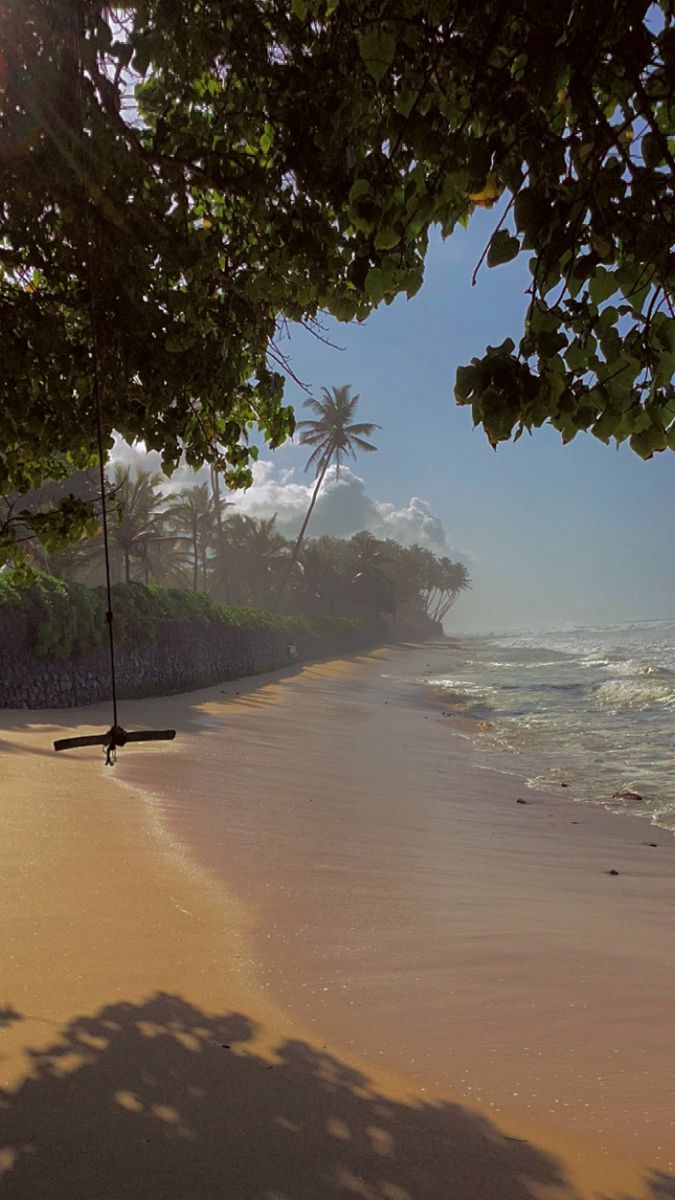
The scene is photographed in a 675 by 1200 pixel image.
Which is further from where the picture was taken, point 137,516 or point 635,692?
point 137,516

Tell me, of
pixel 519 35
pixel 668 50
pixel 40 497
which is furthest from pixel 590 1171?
pixel 40 497

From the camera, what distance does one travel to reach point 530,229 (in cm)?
171

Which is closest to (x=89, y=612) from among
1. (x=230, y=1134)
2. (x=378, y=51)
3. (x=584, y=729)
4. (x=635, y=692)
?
(x=584, y=729)

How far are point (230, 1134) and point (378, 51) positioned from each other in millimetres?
2834

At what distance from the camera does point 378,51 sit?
176 cm

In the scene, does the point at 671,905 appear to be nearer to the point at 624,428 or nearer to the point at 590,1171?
the point at 590,1171

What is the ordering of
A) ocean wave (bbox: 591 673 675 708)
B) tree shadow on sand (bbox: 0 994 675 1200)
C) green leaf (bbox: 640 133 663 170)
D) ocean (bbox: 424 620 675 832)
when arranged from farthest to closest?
Result: ocean wave (bbox: 591 673 675 708) → ocean (bbox: 424 620 675 832) → tree shadow on sand (bbox: 0 994 675 1200) → green leaf (bbox: 640 133 663 170)

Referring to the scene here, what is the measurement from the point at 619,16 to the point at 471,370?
29.3 inches

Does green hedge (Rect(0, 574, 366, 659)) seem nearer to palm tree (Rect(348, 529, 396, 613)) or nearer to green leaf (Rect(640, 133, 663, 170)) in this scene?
green leaf (Rect(640, 133, 663, 170))

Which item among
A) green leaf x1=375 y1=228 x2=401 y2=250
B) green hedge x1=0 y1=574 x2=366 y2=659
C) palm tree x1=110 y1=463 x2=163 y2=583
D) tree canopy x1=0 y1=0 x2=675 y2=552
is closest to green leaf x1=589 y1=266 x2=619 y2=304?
tree canopy x1=0 y1=0 x2=675 y2=552

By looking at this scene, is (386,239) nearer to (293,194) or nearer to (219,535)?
(293,194)

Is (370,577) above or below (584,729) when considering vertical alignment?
above

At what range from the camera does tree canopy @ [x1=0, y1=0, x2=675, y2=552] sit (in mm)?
1667

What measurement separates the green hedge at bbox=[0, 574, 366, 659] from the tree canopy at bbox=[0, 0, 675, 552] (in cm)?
613
